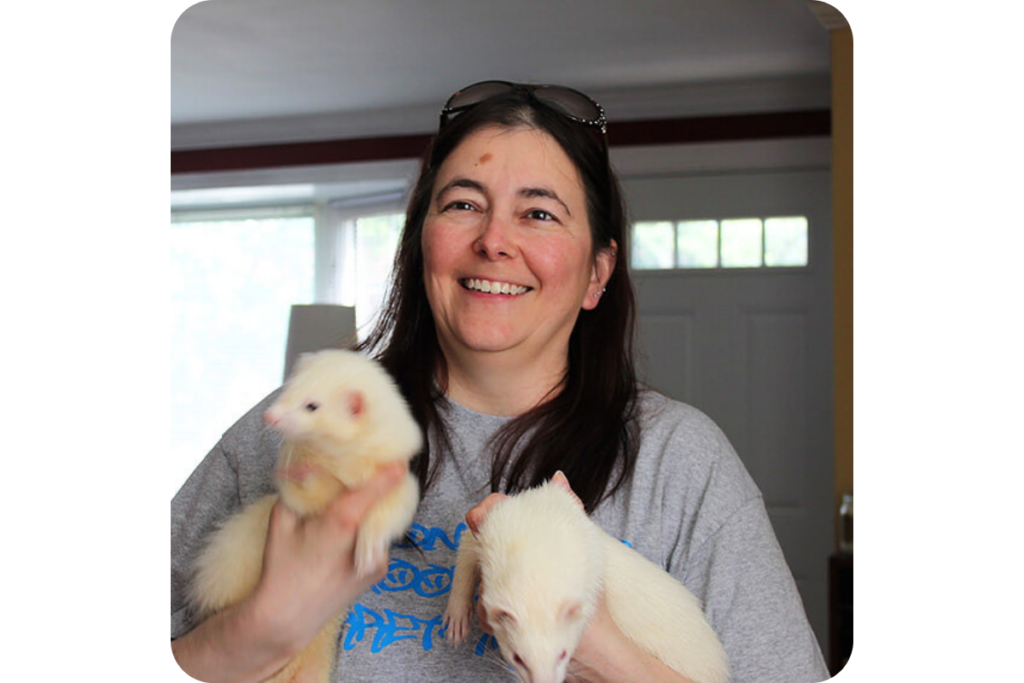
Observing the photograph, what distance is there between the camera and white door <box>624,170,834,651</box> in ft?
12.4

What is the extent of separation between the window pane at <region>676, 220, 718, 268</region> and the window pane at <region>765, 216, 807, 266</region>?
0.22 m

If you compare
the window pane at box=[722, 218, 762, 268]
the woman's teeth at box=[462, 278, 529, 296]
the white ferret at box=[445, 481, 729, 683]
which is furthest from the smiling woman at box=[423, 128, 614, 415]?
the window pane at box=[722, 218, 762, 268]

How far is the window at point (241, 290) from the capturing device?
4922mm

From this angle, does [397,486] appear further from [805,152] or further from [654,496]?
[805,152]

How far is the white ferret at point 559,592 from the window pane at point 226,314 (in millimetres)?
4341

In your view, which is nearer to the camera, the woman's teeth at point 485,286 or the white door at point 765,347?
the woman's teeth at point 485,286

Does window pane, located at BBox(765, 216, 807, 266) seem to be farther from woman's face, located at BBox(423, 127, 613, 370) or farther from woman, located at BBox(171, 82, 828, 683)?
woman's face, located at BBox(423, 127, 613, 370)

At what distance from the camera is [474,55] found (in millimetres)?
3523

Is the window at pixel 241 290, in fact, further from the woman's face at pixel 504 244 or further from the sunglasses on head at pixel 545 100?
the woman's face at pixel 504 244

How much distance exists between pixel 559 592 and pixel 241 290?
4.80m

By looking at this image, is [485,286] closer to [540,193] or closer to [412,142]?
[540,193]

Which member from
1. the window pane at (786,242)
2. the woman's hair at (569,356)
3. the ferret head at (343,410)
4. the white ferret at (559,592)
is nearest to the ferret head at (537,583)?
the white ferret at (559,592)
